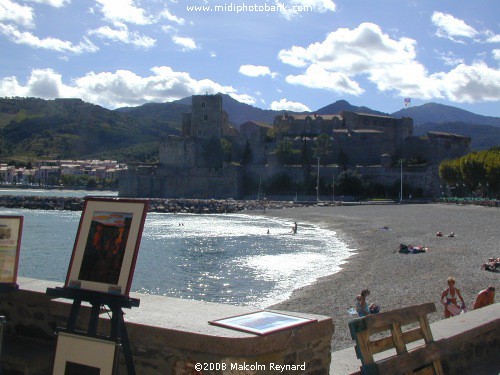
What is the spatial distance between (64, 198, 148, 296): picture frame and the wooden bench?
154 centimetres

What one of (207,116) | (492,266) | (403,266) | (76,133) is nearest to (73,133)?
(76,133)

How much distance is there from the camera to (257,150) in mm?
74562

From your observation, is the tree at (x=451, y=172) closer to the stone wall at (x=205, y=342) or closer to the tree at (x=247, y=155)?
the tree at (x=247, y=155)

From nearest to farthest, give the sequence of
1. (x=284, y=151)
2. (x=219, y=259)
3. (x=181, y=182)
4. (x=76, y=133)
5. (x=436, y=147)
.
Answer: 1. (x=219, y=259)
2. (x=436, y=147)
3. (x=284, y=151)
4. (x=181, y=182)
5. (x=76, y=133)

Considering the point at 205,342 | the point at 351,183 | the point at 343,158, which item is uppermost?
the point at 343,158

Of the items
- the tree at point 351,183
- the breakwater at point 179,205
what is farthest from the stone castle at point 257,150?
the breakwater at point 179,205

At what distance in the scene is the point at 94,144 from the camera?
169625 mm

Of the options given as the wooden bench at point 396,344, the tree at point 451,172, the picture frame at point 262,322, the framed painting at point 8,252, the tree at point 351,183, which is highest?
the tree at point 451,172

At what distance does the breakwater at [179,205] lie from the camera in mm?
63469

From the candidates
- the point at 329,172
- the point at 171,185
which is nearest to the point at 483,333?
the point at 329,172

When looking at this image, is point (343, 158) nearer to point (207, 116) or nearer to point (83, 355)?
point (207, 116)

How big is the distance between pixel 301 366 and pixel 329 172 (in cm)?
6582

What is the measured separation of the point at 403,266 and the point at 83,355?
57.4 feet

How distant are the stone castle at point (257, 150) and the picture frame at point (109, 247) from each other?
6467 cm
